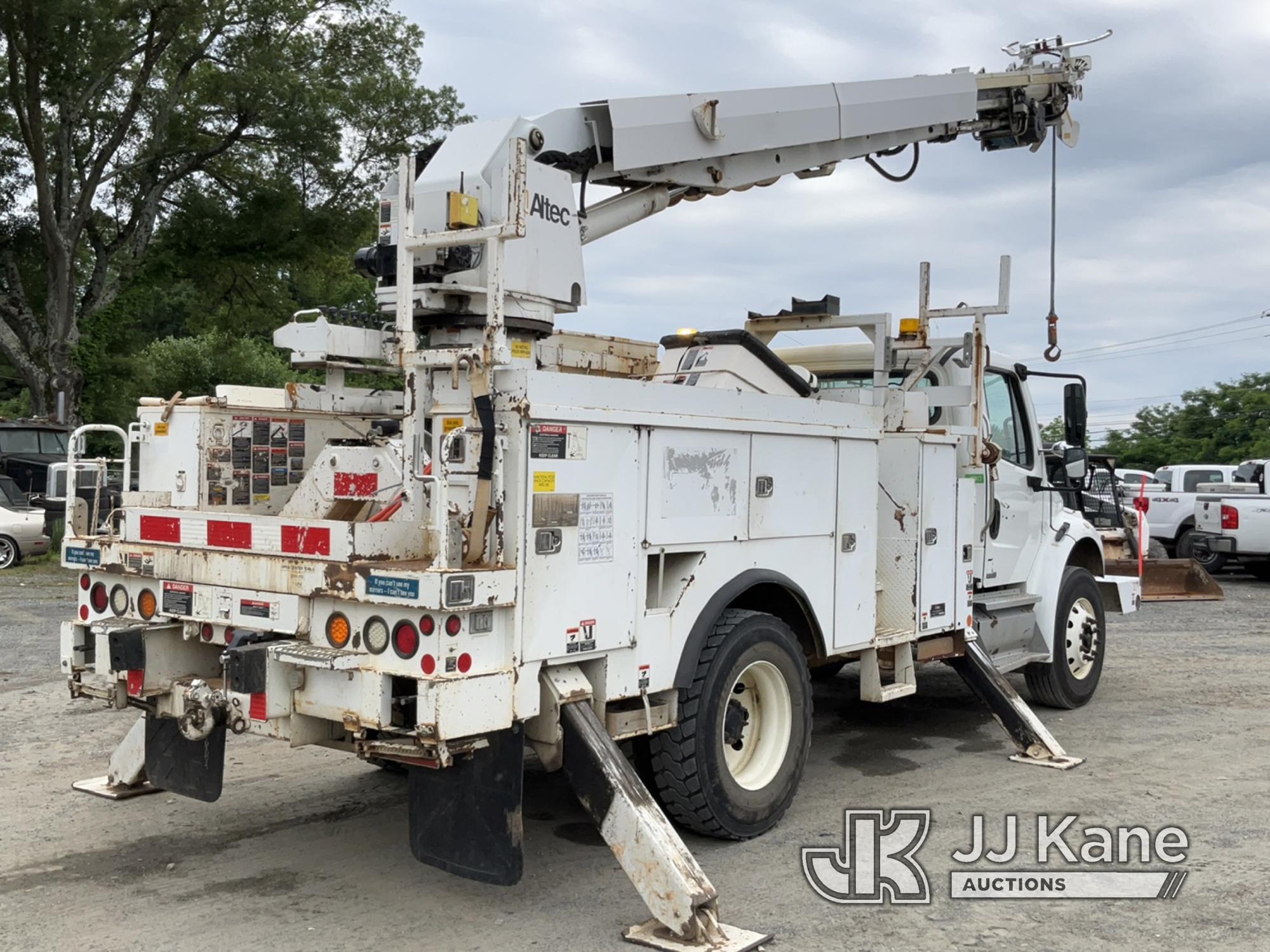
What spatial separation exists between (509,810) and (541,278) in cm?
237

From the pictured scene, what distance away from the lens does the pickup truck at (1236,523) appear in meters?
17.7

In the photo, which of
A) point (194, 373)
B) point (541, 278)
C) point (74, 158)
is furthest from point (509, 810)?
point (194, 373)

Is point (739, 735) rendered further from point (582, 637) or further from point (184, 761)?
point (184, 761)

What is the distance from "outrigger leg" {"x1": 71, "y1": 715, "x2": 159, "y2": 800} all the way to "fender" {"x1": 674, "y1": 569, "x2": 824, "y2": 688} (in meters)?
2.84

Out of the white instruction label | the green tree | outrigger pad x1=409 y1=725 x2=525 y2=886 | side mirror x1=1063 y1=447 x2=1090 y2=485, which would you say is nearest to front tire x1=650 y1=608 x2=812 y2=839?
the white instruction label

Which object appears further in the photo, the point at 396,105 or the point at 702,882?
the point at 396,105

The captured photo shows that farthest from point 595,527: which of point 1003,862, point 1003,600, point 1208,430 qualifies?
point 1208,430

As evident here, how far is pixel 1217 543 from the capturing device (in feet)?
58.8

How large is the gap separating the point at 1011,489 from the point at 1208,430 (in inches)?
1781

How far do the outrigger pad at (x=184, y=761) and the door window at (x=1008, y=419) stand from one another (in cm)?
515

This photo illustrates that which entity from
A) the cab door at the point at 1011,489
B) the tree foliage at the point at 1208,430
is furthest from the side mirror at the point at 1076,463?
the tree foliage at the point at 1208,430

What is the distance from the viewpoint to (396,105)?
26.5 metres

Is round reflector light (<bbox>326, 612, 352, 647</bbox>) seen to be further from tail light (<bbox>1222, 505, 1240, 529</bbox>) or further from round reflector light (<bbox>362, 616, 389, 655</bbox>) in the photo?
tail light (<bbox>1222, 505, 1240, 529</bbox>)

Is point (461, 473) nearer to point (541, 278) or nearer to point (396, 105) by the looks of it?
point (541, 278)
